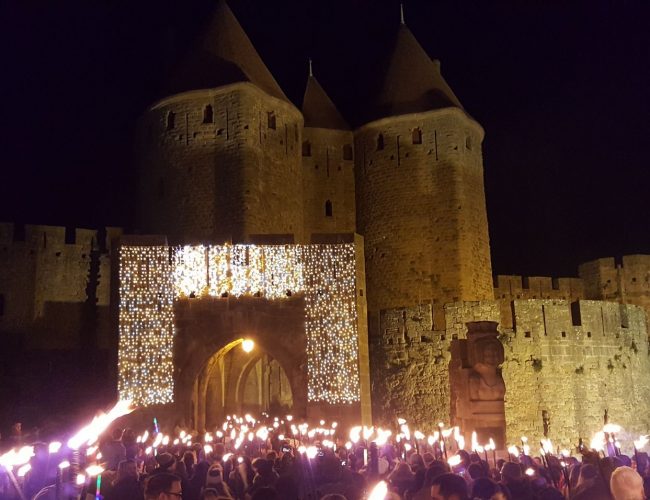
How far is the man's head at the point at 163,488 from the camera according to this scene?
5539 mm

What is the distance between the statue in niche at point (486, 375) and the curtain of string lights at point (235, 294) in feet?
17.2

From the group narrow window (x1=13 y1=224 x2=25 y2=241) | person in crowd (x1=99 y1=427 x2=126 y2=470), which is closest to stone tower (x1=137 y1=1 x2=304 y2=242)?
narrow window (x1=13 y1=224 x2=25 y2=241)

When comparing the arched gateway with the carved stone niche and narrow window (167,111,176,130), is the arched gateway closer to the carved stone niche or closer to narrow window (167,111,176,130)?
the carved stone niche

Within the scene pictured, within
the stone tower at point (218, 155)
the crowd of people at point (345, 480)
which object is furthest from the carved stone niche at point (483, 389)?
the stone tower at point (218, 155)

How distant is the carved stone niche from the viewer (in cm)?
1288

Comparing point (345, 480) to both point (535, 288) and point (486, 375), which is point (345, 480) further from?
point (535, 288)

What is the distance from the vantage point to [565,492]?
28.0 ft

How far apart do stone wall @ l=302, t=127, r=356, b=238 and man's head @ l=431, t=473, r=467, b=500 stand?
77.1ft

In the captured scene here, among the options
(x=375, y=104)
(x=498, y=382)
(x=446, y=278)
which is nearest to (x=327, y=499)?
(x=498, y=382)

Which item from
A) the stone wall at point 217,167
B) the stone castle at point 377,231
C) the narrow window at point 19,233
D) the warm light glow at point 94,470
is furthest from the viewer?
the narrow window at point 19,233

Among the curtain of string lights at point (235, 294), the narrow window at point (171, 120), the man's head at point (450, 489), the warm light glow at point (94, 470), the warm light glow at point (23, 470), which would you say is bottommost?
the warm light glow at point (23, 470)

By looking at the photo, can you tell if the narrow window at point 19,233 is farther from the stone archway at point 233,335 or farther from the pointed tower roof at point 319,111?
the stone archway at point 233,335

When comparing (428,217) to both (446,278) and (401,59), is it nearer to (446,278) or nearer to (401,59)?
(446,278)

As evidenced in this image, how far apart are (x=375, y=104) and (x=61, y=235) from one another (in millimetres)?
13306
